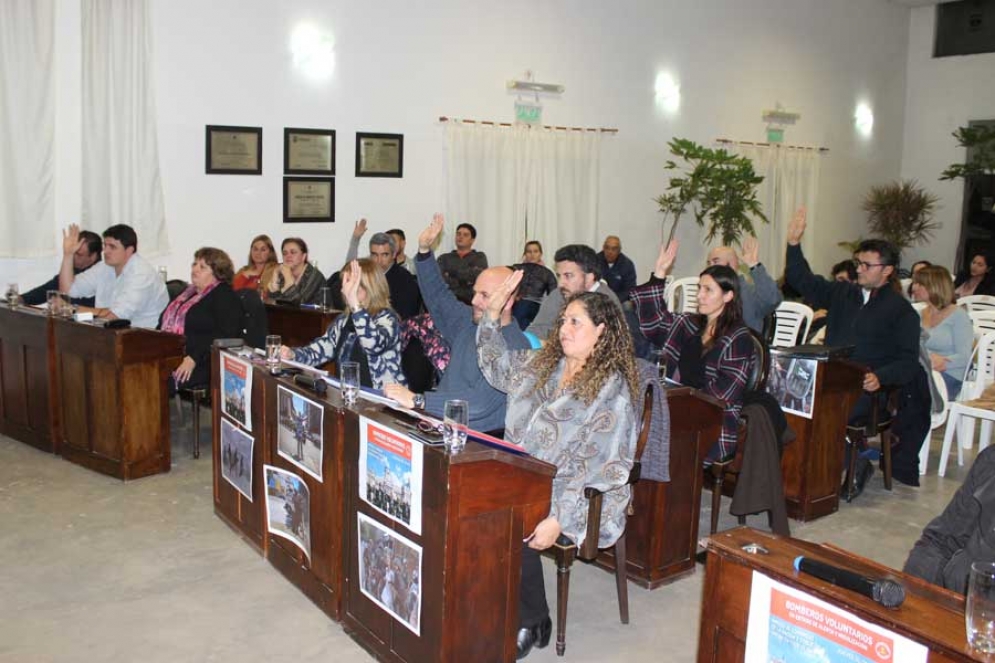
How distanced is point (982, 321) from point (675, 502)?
523cm

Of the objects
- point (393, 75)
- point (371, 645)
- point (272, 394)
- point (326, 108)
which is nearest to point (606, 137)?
point (393, 75)

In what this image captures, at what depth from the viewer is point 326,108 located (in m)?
9.20

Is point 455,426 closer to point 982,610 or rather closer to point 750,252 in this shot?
point 982,610

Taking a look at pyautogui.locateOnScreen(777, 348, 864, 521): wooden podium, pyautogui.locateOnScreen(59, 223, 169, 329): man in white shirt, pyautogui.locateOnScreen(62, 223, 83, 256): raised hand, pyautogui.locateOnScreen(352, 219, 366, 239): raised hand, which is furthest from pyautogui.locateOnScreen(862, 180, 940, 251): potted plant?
pyautogui.locateOnScreen(62, 223, 83, 256): raised hand

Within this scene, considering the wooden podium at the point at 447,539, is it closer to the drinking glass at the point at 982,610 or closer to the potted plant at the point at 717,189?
the drinking glass at the point at 982,610

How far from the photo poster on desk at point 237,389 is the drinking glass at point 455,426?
1635 mm

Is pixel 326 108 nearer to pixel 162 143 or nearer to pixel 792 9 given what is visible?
pixel 162 143

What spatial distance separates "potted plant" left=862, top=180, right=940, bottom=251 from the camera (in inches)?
557

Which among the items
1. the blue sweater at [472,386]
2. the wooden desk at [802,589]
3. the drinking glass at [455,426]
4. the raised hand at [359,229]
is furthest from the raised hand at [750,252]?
the raised hand at [359,229]

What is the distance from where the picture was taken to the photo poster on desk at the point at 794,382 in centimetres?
518

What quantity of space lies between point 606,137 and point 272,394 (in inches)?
323

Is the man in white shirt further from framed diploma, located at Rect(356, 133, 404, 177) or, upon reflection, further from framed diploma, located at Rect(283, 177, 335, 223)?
framed diploma, located at Rect(356, 133, 404, 177)

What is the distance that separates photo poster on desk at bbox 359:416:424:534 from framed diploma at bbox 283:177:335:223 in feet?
20.1

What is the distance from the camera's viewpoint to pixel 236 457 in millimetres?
4555
